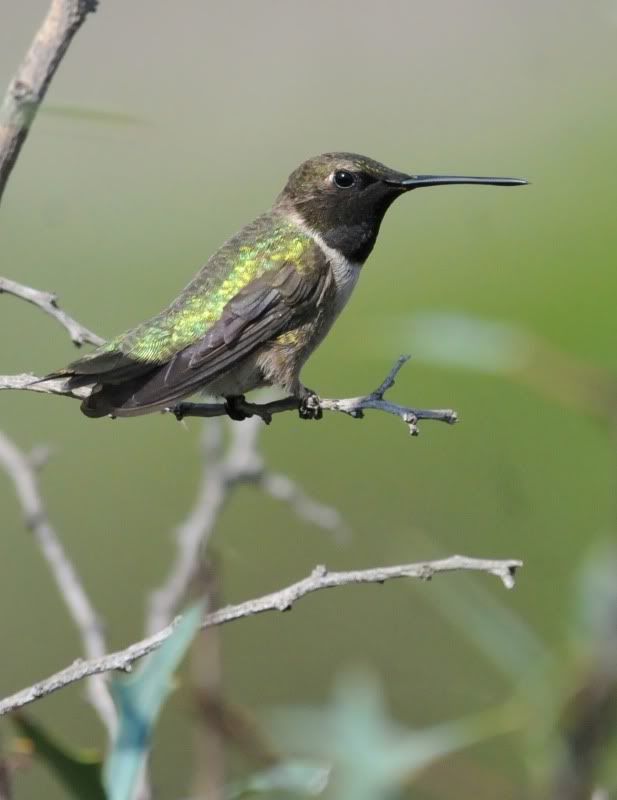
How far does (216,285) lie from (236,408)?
0.28m

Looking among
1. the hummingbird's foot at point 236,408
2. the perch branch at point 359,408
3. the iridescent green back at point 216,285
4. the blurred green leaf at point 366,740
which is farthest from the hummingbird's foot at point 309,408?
the blurred green leaf at point 366,740

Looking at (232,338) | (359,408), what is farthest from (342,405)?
(232,338)

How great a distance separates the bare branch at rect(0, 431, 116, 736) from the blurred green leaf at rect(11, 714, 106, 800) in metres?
0.48

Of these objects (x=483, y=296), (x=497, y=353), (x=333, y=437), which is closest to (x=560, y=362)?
(x=497, y=353)

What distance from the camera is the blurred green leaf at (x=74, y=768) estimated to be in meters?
1.18

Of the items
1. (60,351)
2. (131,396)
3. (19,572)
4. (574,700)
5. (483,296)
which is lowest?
(19,572)

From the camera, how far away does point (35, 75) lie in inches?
66.6

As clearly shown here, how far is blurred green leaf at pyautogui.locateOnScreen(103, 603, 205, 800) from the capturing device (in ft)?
4.04

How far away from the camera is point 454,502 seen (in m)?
4.80

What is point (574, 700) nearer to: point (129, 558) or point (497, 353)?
point (497, 353)

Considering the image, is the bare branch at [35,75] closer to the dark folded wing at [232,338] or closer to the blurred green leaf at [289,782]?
the dark folded wing at [232,338]

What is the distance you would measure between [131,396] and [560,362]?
94 cm

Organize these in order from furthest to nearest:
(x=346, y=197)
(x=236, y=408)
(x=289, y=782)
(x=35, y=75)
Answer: (x=346, y=197) → (x=236, y=408) → (x=35, y=75) → (x=289, y=782)

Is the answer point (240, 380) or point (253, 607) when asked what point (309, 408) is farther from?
point (253, 607)
